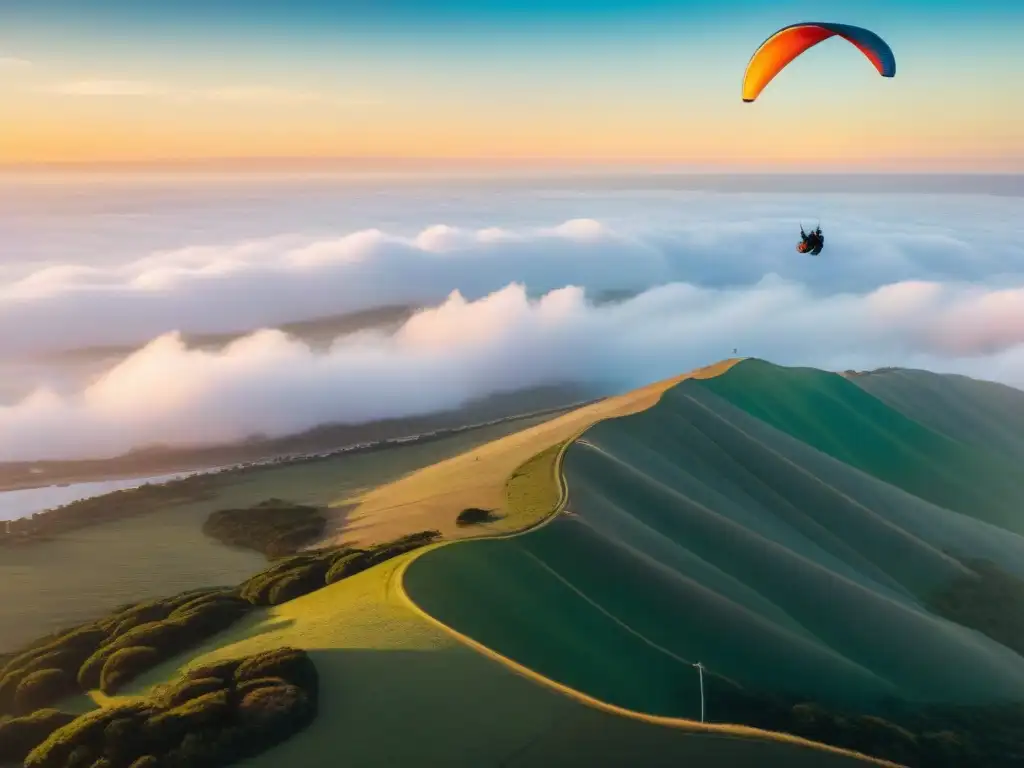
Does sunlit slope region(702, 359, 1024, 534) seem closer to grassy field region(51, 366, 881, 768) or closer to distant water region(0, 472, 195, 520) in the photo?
grassy field region(51, 366, 881, 768)

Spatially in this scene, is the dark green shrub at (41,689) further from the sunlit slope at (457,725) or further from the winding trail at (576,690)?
the winding trail at (576,690)

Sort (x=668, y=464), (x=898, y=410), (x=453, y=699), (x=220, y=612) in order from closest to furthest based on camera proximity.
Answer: (x=453, y=699), (x=220, y=612), (x=668, y=464), (x=898, y=410)

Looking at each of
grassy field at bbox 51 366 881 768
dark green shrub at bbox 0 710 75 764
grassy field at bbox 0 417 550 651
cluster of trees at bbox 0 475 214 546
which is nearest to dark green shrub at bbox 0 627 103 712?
dark green shrub at bbox 0 710 75 764

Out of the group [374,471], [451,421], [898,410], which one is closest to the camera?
[374,471]

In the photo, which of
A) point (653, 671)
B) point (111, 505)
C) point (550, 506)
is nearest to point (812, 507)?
point (550, 506)

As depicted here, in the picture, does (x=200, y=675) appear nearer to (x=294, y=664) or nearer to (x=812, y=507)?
(x=294, y=664)

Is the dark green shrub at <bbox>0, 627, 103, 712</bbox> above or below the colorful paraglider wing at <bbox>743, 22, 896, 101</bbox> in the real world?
below
